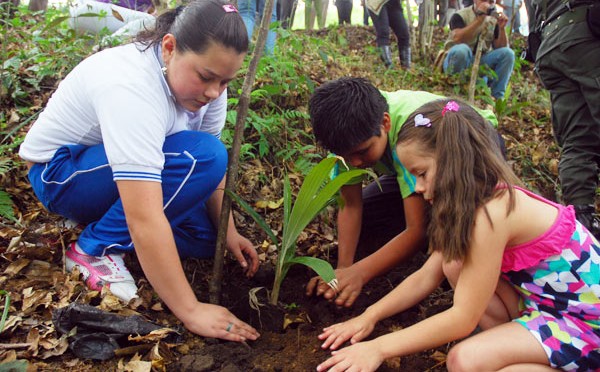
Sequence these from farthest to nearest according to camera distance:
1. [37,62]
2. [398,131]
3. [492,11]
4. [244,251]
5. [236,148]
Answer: [492,11] → [37,62] → [244,251] → [398,131] → [236,148]

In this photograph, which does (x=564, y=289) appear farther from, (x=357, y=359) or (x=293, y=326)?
(x=293, y=326)

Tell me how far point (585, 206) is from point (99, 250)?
259 centimetres

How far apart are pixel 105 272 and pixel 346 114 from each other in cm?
110

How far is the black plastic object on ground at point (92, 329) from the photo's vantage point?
160 centimetres

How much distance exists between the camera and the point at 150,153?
5.31ft

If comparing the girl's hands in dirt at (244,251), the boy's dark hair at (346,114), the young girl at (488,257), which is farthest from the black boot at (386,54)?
the young girl at (488,257)

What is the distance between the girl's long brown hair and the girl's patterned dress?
17 centimetres

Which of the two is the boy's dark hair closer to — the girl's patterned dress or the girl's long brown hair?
the girl's long brown hair

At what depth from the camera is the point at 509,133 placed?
14.6 ft

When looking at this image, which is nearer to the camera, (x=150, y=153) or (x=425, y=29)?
(x=150, y=153)

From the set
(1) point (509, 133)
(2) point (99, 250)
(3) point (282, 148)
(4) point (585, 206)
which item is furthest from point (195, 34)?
(1) point (509, 133)

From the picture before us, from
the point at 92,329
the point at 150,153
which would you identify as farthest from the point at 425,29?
the point at 92,329

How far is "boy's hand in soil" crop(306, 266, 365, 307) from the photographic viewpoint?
204 cm

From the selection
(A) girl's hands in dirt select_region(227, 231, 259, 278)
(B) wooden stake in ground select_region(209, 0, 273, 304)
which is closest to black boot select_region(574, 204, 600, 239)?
(A) girl's hands in dirt select_region(227, 231, 259, 278)
